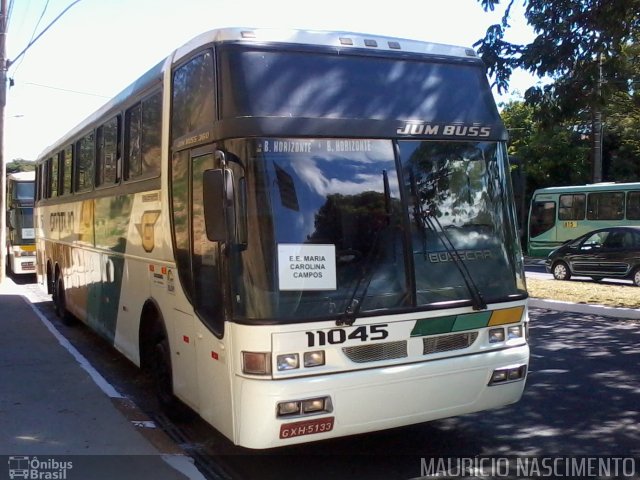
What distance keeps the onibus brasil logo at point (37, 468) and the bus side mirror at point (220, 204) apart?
6.91 feet

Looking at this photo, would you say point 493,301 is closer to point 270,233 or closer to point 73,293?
point 270,233

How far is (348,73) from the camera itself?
16.5ft

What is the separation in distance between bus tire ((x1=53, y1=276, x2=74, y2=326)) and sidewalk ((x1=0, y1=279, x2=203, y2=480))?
3108 mm

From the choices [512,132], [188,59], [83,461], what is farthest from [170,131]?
[512,132]

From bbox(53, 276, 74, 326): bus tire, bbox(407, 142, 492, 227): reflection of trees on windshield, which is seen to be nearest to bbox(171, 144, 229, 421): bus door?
bbox(407, 142, 492, 227): reflection of trees on windshield

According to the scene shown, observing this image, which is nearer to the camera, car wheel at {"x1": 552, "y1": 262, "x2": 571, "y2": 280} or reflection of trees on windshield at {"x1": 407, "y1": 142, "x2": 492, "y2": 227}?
reflection of trees on windshield at {"x1": 407, "y1": 142, "x2": 492, "y2": 227}

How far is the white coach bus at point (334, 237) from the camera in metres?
4.48

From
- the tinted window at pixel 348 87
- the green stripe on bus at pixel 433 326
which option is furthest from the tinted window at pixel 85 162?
the green stripe on bus at pixel 433 326

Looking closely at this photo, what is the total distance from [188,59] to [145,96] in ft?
4.70

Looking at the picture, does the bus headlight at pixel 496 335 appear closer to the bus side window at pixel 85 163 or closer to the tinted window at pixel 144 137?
the tinted window at pixel 144 137

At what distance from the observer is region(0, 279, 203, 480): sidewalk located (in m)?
4.98

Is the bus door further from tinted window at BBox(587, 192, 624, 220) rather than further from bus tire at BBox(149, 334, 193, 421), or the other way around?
tinted window at BBox(587, 192, 624, 220)

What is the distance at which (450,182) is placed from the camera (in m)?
5.15

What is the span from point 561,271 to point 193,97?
1684 centimetres
